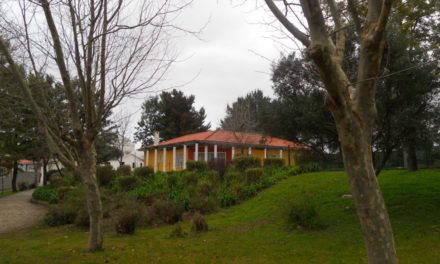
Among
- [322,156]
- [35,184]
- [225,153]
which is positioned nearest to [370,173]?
[322,156]

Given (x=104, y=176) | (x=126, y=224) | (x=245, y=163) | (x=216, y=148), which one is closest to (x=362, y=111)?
(x=126, y=224)

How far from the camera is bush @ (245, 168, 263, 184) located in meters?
18.0

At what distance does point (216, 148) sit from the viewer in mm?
31844

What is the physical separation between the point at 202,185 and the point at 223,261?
9.35m

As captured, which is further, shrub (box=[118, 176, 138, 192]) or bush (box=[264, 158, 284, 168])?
bush (box=[264, 158, 284, 168])

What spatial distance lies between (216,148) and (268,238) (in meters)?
21.8

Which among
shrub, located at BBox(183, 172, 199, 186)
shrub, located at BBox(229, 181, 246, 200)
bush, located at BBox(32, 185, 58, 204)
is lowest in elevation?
bush, located at BBox(32, 185, 58, 204)

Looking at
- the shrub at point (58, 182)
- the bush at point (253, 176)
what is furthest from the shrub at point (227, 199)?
the shrub at point (58, 182)

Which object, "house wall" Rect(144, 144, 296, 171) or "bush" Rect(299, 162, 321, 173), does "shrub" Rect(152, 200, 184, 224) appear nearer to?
"bush" Rect(299, 162, 321, 173)

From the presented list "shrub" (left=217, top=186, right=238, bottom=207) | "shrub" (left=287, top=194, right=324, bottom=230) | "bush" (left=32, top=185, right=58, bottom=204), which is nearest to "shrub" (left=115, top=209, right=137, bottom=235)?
"shrub" (left=287, top=194, right=324, bottom=230)

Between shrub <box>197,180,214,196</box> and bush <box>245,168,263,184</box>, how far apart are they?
1709 millimetres

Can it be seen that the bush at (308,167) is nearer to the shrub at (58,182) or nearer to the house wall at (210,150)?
the house wall at (210,150)

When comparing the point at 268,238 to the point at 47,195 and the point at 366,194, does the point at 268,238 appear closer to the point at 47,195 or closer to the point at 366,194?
the point at 366,194

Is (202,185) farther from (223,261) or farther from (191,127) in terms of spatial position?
(191,127)
